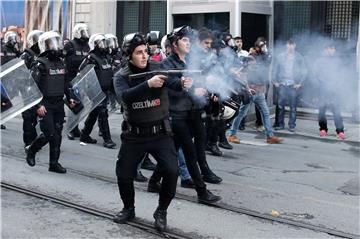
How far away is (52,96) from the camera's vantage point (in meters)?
7.34

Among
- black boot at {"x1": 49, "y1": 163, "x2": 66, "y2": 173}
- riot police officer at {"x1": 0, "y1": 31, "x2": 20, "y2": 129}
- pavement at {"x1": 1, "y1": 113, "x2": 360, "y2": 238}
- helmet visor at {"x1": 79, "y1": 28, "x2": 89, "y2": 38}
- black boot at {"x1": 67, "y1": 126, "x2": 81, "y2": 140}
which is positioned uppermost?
helmet visor at {"x1": 79, "y1": 28, "x2": 89, "y2": 38}

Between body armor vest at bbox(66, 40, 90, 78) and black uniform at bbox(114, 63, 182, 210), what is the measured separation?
16.9ft

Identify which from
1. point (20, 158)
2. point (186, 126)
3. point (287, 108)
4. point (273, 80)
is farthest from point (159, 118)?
point (287, 108)

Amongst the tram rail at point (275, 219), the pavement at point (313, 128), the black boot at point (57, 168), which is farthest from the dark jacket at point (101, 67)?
the pavement at point (313, 128)

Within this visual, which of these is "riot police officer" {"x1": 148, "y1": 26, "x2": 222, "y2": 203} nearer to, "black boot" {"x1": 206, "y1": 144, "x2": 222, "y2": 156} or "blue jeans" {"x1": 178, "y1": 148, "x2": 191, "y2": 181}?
"blue jeans" {"x1": 178, "y1": 148, "x2": 191, "y2": 181}

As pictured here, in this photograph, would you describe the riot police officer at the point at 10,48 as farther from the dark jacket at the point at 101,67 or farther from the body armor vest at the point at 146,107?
the body armor vest at the point at 146,107

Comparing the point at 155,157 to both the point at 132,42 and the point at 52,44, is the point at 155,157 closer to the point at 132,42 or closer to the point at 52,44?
the point at 132,42

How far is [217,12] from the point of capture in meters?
12.3

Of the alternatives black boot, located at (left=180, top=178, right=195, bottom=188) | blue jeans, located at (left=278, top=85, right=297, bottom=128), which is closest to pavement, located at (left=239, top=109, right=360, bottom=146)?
blue jeans, located at (left=278, top=85, right=297, bottom=128)

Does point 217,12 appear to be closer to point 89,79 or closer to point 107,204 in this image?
point 89,79

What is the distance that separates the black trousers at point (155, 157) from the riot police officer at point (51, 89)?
7.89 ft

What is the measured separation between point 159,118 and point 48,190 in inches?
83.6

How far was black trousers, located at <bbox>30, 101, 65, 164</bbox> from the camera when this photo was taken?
24.0 feet

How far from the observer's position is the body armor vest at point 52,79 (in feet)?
24.0
